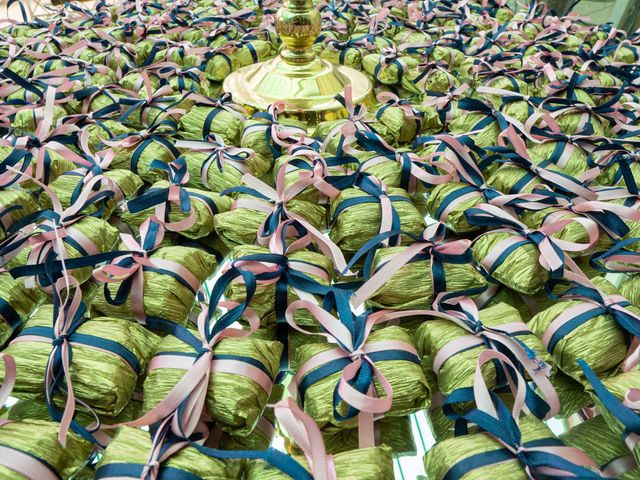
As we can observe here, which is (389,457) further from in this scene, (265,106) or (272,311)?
(265,106)

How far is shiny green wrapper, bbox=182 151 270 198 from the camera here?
0.61 meters

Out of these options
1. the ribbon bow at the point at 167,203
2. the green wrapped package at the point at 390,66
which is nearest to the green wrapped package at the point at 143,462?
the ribbon bow at the point at 167,203

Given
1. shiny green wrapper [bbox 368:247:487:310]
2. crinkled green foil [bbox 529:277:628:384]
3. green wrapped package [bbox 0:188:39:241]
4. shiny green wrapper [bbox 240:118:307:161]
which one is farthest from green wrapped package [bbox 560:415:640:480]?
green wrapped package [bbox 0:188:39:241]

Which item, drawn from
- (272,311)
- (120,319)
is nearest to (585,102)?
(272,311)

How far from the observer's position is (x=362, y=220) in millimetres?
522

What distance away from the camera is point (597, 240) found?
512mm

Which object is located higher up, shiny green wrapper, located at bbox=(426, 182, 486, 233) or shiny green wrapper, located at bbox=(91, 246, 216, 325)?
shiny green wrapper, located at bbox=(426, 182, 486, 233)

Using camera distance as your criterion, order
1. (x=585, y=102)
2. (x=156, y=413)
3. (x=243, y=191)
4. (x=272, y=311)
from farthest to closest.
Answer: (x=585, y=102) → (x=243, y=191) → (x=272, y=311) → (x=156, y=413)

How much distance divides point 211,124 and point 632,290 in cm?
54

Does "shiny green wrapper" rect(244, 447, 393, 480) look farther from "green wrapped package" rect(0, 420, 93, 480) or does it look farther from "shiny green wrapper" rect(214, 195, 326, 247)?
"shiny green wrapper" rect(214, 195, 326, 247)

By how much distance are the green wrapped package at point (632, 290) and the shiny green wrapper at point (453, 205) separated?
152mm

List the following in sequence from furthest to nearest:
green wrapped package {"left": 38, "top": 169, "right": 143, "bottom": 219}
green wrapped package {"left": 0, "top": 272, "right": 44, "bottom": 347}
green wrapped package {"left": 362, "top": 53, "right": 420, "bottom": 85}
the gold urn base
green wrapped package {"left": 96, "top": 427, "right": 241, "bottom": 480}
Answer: green wrapped package {"left": 362, "top": 53, "right": 420, "bottom": 85} → the gold urn base → green wrapped package {"left": 38, "top": 169, "right": 143, "bottom": 219} → green wrapped package {"left": 0, "top": 272, "right": 44, "bottom": 347} → green wrapped package {"left": 96, "top": 427, "right": 241, "bottom": 480}

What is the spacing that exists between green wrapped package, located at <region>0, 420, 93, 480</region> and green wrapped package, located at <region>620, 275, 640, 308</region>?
1.59 feet

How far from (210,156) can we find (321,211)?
164mm
